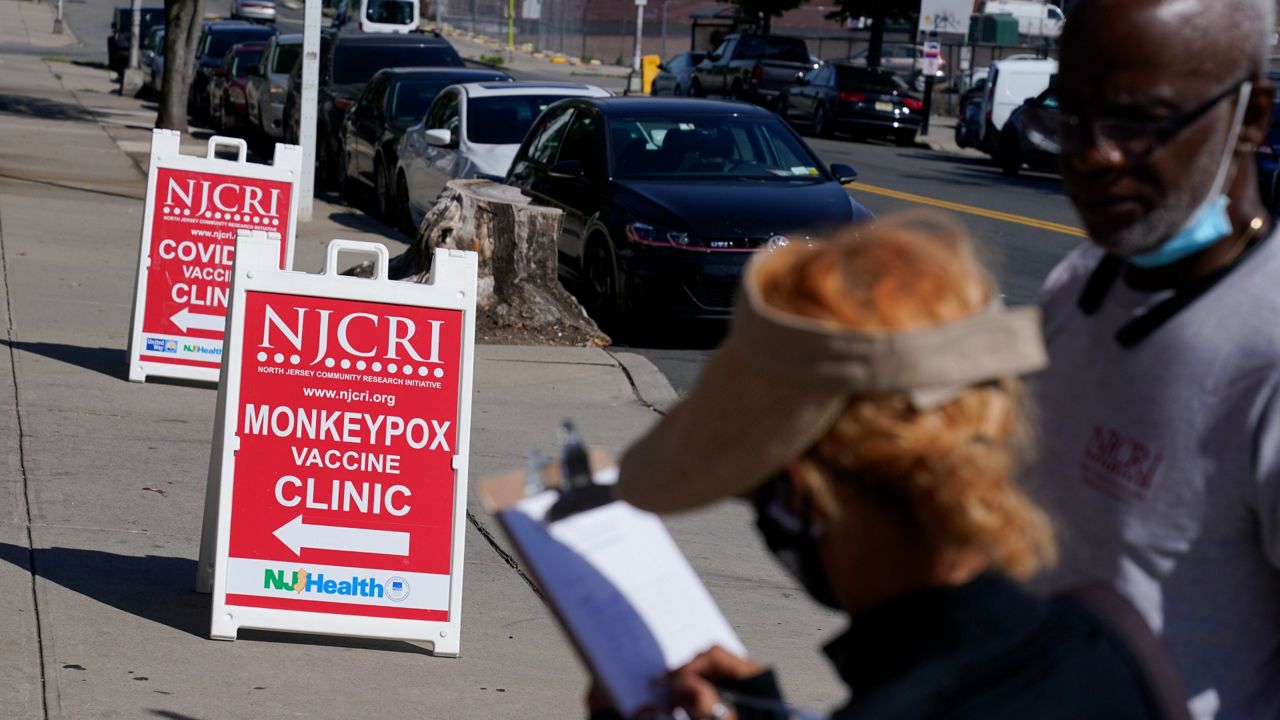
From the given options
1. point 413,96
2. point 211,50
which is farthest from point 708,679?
point 211,50

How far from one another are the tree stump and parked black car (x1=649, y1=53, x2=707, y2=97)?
28215 millimetres

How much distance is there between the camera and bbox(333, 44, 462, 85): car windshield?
68.0 feet

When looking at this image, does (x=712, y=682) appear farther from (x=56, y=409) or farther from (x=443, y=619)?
(x=56, y=409)

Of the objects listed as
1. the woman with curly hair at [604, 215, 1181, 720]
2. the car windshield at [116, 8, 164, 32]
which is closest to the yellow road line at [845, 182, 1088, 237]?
the woman with curly hair at [604, 215, 1181, 720]

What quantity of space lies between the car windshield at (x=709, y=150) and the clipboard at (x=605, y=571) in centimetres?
987

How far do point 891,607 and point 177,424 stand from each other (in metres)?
6.77

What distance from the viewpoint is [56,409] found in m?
7.86

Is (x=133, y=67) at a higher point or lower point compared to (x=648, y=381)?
lower

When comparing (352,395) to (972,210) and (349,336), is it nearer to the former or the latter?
(349,336)

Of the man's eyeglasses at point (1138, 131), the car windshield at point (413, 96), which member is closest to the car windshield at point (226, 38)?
the car windshield at point (413, 96)

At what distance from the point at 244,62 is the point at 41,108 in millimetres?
3575

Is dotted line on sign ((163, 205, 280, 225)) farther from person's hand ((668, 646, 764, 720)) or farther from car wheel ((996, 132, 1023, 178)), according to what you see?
car wheel ((996, 132, 1023, 178))

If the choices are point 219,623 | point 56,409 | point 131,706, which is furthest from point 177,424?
point 131,706

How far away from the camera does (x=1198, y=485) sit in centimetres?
200
